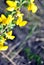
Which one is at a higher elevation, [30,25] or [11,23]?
[11,23]

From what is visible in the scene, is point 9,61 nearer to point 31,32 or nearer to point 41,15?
point 31,32

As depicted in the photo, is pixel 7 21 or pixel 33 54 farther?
pixel 33 54

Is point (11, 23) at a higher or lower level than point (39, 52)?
higher

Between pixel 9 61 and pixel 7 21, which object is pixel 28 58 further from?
pixel 7 21

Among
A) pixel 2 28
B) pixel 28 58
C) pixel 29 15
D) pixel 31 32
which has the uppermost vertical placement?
pixel 2 28

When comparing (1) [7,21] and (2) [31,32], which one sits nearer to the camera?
(1) [7,21]

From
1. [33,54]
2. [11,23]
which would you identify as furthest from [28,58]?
[11,23]

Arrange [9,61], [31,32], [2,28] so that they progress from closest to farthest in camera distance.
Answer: [2,28], [9,61], [31,32]

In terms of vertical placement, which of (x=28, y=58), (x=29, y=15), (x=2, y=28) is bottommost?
(x=28, y=58)

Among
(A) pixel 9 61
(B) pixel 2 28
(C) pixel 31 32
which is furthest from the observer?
(C) pixel 31 32
